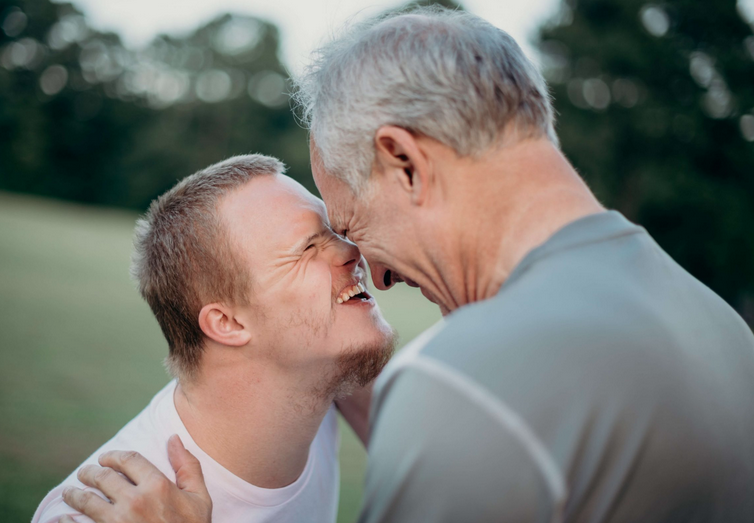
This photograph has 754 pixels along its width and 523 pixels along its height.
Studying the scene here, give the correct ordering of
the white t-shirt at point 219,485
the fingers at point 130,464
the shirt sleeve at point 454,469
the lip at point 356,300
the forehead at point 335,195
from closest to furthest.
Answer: the shirt sleeve at point 454,469
the forehead at point 335,195
the fingers at point 130,464
the white t-shirt at point 219,485
the lip at point 356,300

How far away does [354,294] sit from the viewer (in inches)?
120

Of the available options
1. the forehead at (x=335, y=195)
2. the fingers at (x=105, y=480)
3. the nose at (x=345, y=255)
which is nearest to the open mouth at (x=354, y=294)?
the nose at (x=345, y=255)

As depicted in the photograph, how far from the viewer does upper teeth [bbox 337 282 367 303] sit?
297cm

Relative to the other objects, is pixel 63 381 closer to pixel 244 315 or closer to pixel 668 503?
pixel 244 315

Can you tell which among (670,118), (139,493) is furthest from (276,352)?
(670,118)

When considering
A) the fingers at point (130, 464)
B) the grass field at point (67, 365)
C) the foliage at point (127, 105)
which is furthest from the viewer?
the foliage at point (127, 105)

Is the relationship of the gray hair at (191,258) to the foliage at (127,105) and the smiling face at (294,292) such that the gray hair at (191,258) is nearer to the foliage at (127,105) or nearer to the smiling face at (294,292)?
the smiling face at (294,292)

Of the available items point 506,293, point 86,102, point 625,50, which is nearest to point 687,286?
point 506,293

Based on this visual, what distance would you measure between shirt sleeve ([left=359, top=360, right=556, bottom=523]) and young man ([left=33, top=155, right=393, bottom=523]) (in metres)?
1.52

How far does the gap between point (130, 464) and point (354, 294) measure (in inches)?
47.8

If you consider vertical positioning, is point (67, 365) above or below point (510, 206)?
below

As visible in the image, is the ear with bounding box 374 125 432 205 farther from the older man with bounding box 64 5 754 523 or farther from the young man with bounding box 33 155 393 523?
the young man with bounding box 33 155 393 523

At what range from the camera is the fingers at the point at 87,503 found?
227 cm

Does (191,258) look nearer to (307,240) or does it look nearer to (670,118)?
(307,240)
